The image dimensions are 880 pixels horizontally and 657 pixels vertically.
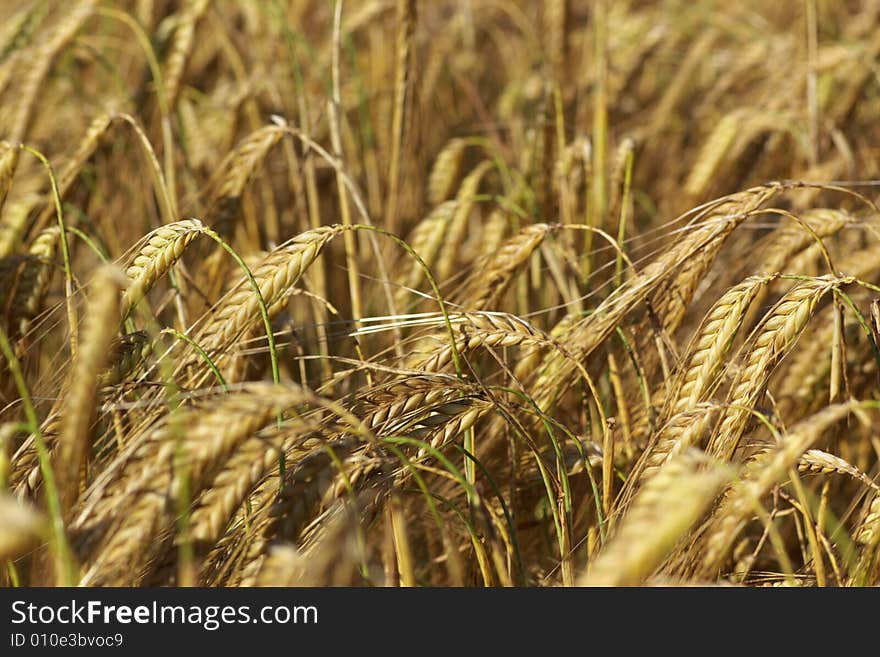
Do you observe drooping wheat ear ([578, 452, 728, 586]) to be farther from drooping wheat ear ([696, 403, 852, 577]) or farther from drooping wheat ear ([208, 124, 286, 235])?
drooping wheat ear ([208, 124, 286, 235])

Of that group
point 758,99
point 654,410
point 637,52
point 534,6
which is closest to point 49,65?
point 654,410

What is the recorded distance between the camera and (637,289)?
5.06 feet

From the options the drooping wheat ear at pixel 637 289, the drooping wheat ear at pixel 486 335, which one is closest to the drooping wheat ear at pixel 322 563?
the drooping wheat ear at pixel 486 335

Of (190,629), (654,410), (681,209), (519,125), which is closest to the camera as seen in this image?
(190,629)

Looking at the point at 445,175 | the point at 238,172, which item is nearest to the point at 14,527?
the point at 238,172

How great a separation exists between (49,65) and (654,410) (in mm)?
1745

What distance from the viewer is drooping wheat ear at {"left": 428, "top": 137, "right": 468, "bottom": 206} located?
8.52ft

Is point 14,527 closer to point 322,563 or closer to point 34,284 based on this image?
point 322,563

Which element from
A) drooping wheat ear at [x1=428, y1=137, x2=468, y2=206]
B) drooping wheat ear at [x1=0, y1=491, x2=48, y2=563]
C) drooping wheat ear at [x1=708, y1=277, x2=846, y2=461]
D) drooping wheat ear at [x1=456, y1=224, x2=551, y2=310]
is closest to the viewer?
drooping wheat ear at [x1=0, y1=491, x2=48, y2=563]

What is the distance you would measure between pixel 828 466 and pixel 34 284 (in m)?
1.53

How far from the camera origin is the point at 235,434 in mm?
1023

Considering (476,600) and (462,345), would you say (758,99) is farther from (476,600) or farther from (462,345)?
(476,600)

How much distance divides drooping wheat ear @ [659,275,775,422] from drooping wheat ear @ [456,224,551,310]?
15.1 inches

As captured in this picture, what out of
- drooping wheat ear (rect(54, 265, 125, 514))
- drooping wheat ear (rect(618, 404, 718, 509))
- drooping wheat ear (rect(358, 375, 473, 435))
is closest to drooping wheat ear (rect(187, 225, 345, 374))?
drooping wheat ear (rect(358, 375, 473, 435))
